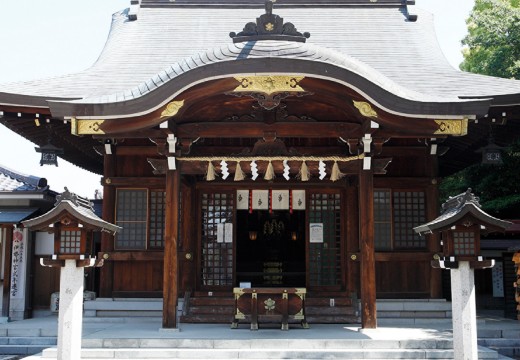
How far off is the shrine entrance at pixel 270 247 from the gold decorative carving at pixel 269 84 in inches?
402

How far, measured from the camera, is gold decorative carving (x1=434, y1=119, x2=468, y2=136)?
1043cm

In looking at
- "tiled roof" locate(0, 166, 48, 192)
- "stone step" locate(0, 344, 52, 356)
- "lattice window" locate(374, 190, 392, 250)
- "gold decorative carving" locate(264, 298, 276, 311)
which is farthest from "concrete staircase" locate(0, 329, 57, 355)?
"lattice window" locate(374, 190, 392, 250)

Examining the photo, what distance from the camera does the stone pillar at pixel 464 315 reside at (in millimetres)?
8133

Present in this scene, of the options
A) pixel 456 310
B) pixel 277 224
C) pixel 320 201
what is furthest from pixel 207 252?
pixel 277 224

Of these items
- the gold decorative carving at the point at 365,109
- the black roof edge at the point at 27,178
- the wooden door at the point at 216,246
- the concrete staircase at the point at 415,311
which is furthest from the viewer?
the black roof edge at the point at 27,178

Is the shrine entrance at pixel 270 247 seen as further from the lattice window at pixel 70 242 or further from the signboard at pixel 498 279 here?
the lattice window at pixel 70 242

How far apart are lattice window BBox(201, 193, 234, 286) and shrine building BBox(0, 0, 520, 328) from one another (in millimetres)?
32

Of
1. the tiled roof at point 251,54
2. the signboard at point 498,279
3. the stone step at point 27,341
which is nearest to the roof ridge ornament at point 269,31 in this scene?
the tiled roof at point 251,54

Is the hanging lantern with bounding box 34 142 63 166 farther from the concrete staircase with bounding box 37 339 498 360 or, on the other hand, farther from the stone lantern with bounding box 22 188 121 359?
the concrete staircase with bounding box 37 339 498 360

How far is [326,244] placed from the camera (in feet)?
43.8

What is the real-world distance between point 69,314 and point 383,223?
24.1 feet

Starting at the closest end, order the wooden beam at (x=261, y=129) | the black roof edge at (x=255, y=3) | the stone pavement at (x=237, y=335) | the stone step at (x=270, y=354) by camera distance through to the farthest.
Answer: the stone step at (x=270, y=354) < the stone pavement at (x=237, y=335) < the wooden beam at (x=261, y=129) < the black roof edge at (x=255, y=3)

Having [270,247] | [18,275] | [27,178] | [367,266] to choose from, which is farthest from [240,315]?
[270,247]

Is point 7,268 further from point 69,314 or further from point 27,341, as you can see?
point 69,314
